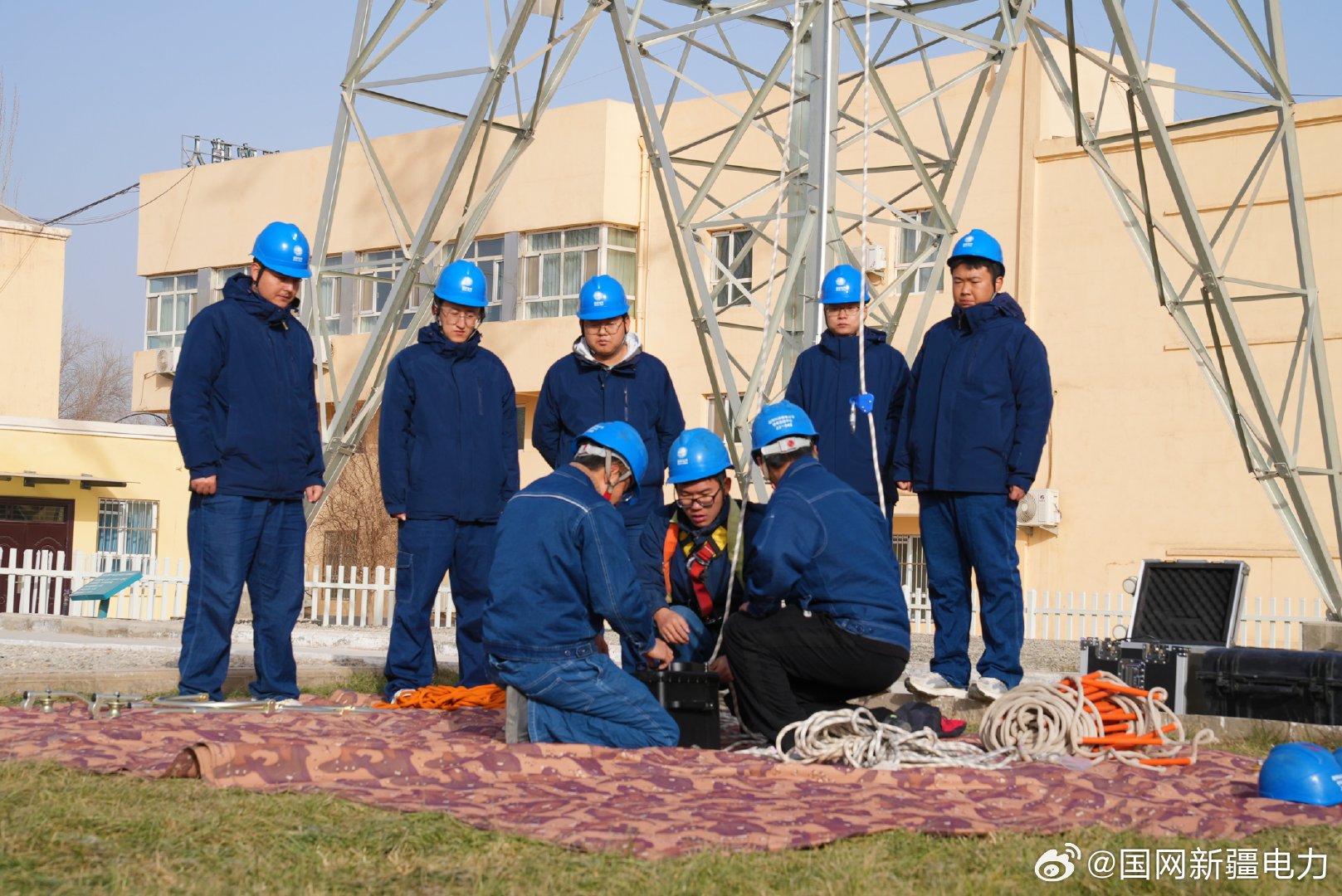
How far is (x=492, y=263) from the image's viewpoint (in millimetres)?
31625

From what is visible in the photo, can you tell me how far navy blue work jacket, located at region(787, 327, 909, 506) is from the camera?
841cm

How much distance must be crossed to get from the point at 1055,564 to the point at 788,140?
14802 mm

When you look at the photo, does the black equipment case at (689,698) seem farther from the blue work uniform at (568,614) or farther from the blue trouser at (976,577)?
the blue trouser at (976,577)

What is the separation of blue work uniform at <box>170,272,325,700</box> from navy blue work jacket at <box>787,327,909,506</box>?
8.63ft

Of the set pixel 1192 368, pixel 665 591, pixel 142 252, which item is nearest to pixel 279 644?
pixel 665 591

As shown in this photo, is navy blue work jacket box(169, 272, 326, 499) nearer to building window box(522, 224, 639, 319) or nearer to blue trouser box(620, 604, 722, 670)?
blue trouser box(620, 604, 722, 670)

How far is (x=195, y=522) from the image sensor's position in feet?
25.2

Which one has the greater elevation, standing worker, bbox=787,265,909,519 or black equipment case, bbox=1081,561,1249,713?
standing worker, bbox=787,265,909,519

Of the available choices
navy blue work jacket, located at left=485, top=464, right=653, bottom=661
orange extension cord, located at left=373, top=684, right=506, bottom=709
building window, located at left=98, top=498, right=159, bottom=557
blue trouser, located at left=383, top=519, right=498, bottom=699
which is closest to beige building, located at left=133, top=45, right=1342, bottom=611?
building window, located at left=98, top=498, right=159, bottom=557

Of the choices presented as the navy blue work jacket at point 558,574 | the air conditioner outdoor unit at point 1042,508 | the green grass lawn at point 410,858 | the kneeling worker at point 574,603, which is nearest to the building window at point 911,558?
the air conditioner outdoor unit at point 1042,508

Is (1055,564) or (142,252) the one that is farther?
(142,252)

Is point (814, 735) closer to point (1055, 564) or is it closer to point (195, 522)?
point (195, 522)

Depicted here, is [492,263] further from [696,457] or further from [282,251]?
[696,457]

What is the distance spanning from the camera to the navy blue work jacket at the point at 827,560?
6352 millimetres
